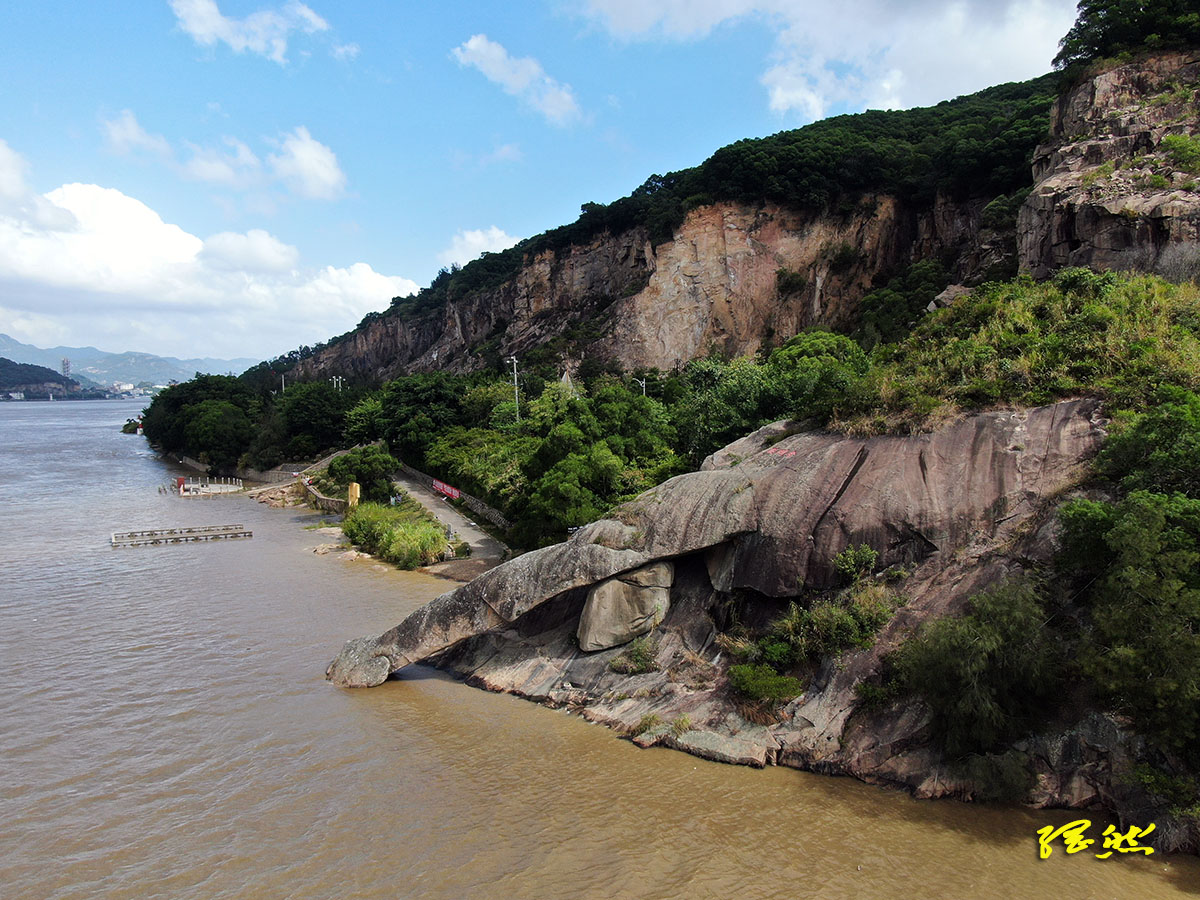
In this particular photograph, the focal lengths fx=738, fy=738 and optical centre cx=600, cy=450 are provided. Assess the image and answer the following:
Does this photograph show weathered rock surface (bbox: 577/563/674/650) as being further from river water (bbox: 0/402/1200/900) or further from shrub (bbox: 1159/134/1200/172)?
shrub (bbox: 1159/134/1200/172)

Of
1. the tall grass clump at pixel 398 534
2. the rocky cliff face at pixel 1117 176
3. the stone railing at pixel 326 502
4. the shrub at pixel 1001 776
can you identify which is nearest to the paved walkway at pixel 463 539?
the tall grass clump at pixel 398 534

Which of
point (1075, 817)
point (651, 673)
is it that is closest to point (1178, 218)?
point (1075, 817)

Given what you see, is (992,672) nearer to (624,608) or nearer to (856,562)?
(856,562)

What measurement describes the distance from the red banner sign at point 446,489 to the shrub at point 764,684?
2782 centimetres

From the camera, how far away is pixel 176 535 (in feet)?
123

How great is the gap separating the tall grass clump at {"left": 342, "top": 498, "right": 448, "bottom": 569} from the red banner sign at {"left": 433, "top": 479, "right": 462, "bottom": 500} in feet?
7.33

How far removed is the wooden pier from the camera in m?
35.7

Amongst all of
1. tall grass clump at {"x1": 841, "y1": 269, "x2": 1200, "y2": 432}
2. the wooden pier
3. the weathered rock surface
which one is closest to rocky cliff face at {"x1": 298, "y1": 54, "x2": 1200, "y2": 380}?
tall grass clump at {"x1": 841, "y1": 269, "x2": 1200, "y2": 432}

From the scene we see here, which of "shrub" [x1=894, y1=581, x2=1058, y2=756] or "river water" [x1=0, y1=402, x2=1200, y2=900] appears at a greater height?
"shrub" [x1=894, y1=581, x2=1058, y2=756]

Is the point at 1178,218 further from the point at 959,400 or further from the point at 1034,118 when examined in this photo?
the point at 1034,118

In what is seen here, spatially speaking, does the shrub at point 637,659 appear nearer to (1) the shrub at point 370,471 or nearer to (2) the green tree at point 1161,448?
(2) the green tree at point 1161,448

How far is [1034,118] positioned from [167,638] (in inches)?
2106

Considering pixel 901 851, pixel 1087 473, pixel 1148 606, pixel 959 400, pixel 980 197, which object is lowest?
pixel 901 851

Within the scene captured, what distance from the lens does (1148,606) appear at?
9.95 meters
